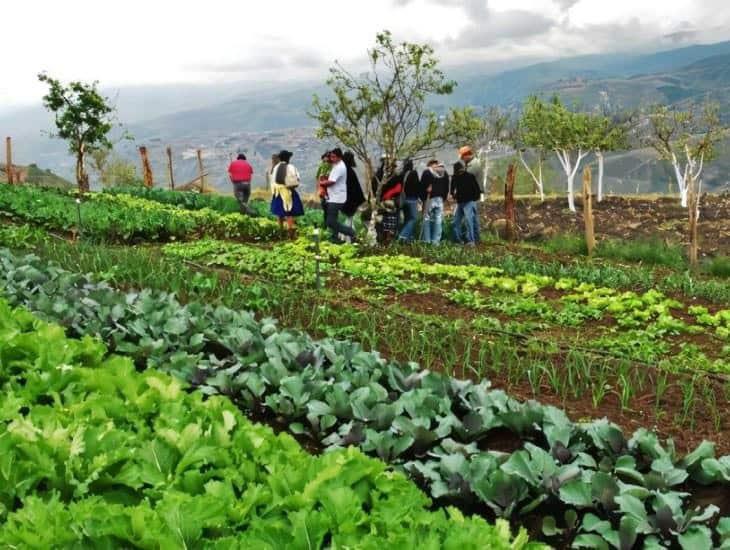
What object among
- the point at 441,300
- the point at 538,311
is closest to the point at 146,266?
the point at 441,300

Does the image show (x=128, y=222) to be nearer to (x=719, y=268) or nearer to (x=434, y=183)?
(x=434, y=183)

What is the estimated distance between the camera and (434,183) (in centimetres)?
1397

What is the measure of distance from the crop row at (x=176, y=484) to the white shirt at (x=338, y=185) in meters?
9.88

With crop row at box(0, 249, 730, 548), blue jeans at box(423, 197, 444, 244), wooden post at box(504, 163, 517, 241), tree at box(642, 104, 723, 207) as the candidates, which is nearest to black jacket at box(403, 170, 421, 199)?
blue jeans at box(423, 197, 444, 244)

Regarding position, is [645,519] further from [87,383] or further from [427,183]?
[427,183]

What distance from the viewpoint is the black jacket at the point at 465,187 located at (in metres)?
14.3

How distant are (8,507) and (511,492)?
2000mm

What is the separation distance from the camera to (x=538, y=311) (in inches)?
341

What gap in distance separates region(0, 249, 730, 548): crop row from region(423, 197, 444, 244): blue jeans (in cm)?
863

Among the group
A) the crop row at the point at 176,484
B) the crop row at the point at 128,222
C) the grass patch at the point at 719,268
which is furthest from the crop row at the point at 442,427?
the grass patch at the point at 719,268

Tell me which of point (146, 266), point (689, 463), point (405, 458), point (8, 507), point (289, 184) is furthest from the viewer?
point (289, 184)

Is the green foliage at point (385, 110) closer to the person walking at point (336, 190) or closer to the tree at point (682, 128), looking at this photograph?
the person walking at point (336, 190)

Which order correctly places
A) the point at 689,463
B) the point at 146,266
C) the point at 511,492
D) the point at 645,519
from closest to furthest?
the point at 645,519, the point at 511,492, the point at 689,463, the point at 146,266

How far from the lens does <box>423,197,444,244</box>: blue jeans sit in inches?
562
